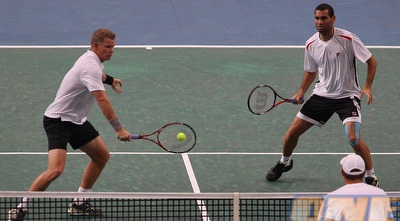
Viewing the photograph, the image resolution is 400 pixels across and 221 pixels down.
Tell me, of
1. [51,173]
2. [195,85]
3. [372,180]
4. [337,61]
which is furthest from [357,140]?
[195,85]

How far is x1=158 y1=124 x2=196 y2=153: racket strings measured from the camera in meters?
9.68

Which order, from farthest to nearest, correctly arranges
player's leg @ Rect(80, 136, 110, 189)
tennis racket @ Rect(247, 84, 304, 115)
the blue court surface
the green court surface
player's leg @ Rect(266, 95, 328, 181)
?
the blue court surface
the green court surface
tennis racket @ Rect(247, 84, 304, 115)
player's leg @ Rect(266, 95, 328, 181)
player's leg @ Rect(80, 136, 110, 189)

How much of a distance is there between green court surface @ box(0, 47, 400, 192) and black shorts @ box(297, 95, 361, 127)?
2.56 ft

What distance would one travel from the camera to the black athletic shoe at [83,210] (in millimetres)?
9602

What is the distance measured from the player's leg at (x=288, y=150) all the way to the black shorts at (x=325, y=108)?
0.40ft

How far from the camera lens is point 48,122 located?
31.6 feet

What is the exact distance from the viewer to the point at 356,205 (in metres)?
6.83

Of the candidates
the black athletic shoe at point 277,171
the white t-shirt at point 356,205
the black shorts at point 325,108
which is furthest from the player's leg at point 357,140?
the white t-shirt at point 356,205

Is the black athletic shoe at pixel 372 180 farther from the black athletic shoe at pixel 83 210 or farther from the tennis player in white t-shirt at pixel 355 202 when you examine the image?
the tennis player in white t-shirt at pixel 355 202

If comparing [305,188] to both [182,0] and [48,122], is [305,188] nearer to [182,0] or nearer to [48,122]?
[48,122]

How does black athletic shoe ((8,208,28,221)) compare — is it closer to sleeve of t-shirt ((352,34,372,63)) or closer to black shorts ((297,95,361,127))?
black shorts ((297,95,361,127))

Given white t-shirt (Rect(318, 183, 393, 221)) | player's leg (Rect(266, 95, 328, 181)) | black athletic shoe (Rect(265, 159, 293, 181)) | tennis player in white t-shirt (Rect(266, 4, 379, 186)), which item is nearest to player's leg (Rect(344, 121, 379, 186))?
tennis player in white t-shirt (Rect(266, 4, 379, 186))

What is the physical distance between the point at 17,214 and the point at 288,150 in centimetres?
320

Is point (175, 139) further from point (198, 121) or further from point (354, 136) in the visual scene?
point (198, 121)
